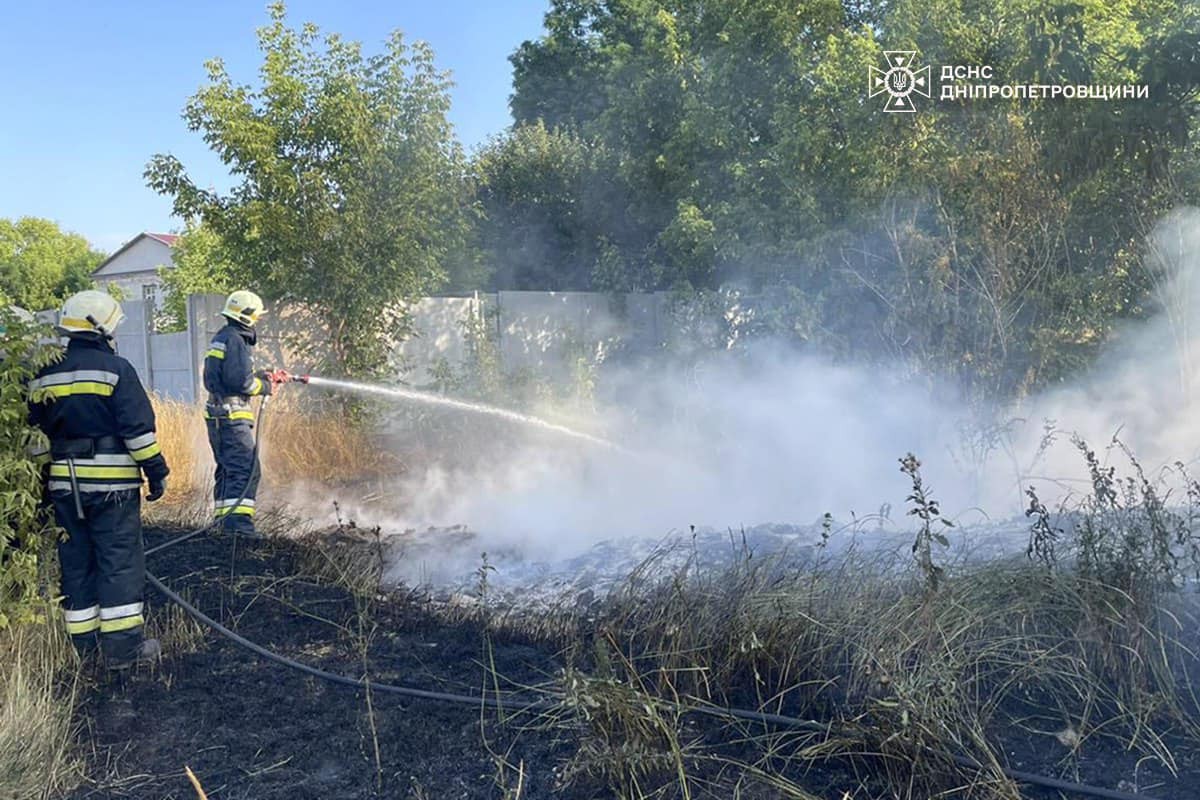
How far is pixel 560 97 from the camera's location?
19.7 meters

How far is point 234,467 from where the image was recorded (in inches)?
270

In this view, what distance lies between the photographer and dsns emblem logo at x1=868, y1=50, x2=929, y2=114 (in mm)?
7996

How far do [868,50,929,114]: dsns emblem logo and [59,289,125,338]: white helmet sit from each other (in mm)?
6303

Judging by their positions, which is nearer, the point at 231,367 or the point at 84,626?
the point at 84,626

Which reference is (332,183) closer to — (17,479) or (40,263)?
(17,479)

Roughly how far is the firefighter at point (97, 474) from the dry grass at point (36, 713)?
19cm

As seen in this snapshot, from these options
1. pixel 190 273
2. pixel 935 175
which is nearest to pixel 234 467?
pixel 935 175

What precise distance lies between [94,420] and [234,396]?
2.87 m

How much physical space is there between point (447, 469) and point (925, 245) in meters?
4.72

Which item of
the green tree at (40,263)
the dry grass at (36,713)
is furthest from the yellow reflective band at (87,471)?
the green tree at (40,263)

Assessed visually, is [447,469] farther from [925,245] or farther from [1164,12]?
[1164,12]

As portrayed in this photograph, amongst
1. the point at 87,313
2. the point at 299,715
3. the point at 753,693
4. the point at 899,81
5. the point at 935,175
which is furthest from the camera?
the point at 899,81

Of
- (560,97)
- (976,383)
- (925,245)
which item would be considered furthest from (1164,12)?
(560,97)

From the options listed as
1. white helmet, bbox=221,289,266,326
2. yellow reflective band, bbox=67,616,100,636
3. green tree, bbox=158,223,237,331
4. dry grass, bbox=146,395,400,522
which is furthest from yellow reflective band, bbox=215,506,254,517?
green tree, bbox=158,223,237,331
